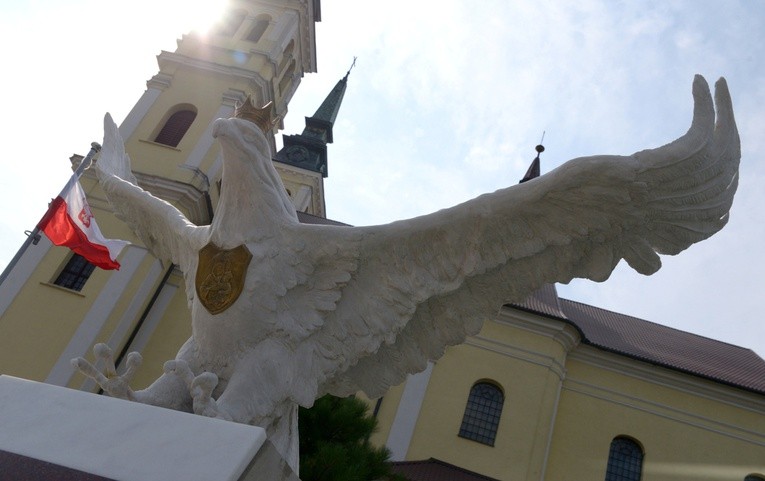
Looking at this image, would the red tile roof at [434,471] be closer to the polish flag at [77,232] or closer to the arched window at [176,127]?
the polish flag at [77,232]

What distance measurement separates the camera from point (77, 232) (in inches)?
388

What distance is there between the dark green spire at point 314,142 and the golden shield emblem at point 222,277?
27.3 m

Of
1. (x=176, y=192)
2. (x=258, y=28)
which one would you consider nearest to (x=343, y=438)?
(x=176, y=192)

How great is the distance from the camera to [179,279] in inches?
711

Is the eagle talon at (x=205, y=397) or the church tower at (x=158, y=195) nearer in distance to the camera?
the eagle talon at (x=205, y=397)

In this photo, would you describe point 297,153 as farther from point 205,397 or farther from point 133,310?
point 205,397

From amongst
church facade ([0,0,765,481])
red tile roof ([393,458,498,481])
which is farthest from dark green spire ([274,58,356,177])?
red tile roof ([393,458,498,481])

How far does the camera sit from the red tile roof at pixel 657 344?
18.0 meters

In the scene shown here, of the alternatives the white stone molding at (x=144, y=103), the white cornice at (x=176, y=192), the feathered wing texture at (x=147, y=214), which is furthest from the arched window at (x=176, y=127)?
the feathered wing texture at (x=147, y=214)

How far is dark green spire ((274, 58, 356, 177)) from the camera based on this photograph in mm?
31875

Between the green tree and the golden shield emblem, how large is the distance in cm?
365

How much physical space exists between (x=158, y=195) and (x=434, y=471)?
11.3 metres

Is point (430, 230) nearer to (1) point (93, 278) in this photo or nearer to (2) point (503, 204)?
(2) point (503, 204)

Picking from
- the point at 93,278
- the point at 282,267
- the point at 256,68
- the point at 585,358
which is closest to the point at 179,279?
the point at 93,278
